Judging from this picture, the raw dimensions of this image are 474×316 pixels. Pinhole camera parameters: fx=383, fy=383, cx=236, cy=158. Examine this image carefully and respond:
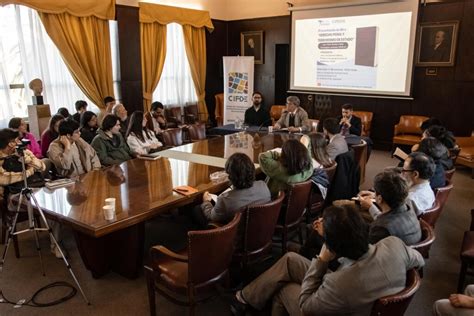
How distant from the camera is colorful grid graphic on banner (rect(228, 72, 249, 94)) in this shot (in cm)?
747

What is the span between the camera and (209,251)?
2.07m

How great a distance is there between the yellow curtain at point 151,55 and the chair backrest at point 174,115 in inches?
17.7

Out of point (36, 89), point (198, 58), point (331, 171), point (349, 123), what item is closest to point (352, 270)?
point (331, 171)

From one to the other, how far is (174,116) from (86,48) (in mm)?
2143

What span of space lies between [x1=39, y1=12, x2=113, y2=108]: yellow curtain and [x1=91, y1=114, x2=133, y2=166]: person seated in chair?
244 cm

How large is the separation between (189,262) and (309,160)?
1445mm

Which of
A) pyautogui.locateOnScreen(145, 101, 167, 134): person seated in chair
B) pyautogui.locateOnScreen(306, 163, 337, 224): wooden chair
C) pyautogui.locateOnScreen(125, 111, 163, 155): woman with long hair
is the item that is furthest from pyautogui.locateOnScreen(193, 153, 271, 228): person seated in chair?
pyautogui.locateOnScreen(145, 101, 167, 134): person seated in chair

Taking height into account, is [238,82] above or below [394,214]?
above

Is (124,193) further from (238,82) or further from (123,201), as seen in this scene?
(238,82)

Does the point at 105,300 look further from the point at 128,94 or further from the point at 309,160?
the point at 128,94

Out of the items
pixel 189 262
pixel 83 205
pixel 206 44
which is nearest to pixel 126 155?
pixel 83 205

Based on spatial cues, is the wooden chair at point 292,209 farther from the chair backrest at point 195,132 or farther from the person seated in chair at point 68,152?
the chair backrest at point 195,132

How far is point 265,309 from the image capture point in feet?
7.04

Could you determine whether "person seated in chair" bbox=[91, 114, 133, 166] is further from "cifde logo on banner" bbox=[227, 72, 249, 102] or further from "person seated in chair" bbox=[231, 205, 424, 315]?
"cifde logo on banner" bbox=[227, 72, 249, 102]
